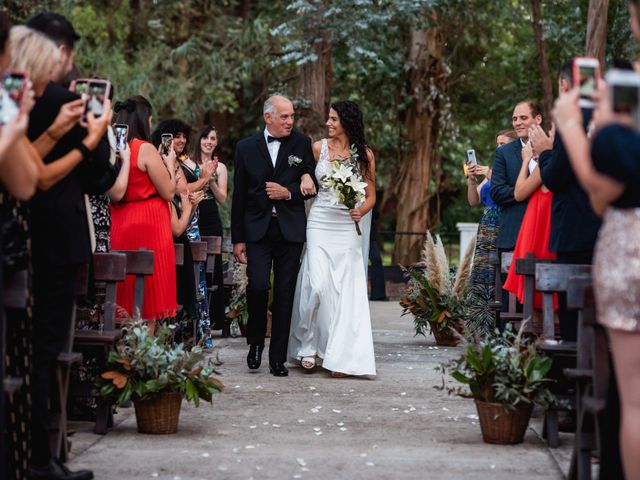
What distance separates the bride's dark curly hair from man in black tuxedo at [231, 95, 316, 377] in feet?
1.47

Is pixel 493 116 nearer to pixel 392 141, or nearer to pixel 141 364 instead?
pixel 392 141

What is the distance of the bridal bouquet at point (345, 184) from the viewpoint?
1023cm

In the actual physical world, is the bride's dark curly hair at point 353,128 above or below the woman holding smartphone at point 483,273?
above

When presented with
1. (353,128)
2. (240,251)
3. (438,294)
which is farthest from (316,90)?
(240,251)

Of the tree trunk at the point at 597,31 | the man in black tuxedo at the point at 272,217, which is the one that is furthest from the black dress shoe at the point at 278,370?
the tree trunk at the point at 597,31

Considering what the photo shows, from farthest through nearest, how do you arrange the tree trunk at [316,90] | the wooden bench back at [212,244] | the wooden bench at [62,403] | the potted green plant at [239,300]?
the tree trunk at [316,90] → the potted green plant at [239,300] → the wooden bench back at [212,244] → the wooden bench at [62,403]

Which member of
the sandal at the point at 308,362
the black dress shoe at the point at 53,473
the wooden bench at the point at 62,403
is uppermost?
the wooden bench at the point at 62,403

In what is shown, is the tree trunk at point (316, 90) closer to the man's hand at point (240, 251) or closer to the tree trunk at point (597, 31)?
the tree trunk at point (597, 31)

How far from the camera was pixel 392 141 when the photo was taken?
84.0 ft

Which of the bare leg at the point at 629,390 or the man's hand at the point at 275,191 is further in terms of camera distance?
the man's hand at the point at 275,191

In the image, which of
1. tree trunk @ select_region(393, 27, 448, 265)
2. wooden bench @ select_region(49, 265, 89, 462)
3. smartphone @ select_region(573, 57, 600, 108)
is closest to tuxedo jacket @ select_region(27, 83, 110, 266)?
wooden bench @ select_region(49, 265, 89, 462)

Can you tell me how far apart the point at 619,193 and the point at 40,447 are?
3074 millimetres

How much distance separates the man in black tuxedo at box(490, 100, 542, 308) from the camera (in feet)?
32.9

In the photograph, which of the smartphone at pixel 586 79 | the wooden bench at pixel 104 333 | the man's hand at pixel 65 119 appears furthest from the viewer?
the wooden bench at pixel 104 333
